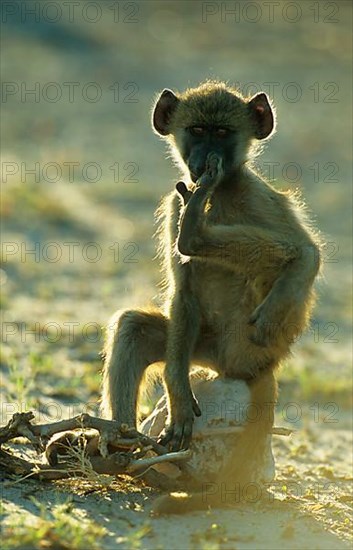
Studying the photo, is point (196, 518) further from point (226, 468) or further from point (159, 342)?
point (159, 342)

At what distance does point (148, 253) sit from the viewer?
12.5 metres

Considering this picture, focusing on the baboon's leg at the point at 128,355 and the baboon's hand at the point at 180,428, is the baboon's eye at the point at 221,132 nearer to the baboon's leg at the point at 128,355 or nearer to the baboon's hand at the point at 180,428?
the baboon's leg at the point at 128,355

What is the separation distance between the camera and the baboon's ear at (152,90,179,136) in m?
6.56

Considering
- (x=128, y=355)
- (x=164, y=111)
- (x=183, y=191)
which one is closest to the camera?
(x=183, y=191)

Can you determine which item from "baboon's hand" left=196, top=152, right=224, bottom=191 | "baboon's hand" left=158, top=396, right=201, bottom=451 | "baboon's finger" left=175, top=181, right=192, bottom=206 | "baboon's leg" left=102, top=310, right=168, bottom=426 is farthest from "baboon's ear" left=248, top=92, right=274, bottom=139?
"baboon's hand" left=158, top=396, right=201, bottom=451

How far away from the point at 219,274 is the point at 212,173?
0.69 meters

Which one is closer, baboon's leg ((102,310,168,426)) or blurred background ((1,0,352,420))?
baboon's leg ((102,310,168,426))

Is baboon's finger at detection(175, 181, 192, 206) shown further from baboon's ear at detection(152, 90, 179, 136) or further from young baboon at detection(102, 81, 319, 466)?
baboon's ear at detection(152, 90, 179, 136)

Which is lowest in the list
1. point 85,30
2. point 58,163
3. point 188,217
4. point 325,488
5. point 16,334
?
point 325,488

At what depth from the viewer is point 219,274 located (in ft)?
20.2

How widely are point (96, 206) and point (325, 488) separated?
8.40m

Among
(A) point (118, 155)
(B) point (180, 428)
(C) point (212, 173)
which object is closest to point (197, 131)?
(C) point (212, 173)

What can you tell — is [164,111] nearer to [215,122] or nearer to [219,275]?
[215,122]

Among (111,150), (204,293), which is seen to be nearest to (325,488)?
(204,293)
